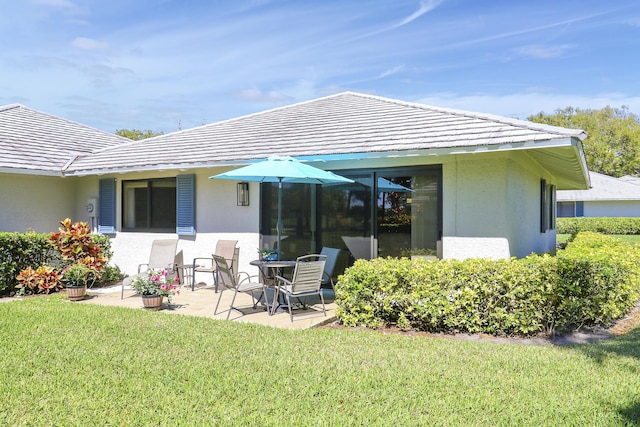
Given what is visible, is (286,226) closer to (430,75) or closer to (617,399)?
(617,399)

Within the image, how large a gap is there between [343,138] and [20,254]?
7.74 meters

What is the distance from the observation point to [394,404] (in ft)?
12.9

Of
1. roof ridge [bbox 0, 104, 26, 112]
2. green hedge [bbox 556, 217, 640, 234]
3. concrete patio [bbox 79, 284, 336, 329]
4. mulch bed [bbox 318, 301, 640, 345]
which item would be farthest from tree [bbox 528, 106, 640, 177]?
concrete patio [bbox 79, 284, 336, 329]

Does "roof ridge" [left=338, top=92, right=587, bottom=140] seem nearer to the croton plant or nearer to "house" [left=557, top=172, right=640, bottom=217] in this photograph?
the croton plant

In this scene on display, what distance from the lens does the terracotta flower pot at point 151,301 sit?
314 inches

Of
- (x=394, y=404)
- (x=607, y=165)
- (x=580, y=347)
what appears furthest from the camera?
(x=607, y=165)

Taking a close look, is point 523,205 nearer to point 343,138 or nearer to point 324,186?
point 343,138

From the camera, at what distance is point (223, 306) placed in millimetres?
8359

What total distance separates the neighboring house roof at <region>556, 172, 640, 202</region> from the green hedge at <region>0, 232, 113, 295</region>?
37.1m

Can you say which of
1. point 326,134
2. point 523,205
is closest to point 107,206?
point 326,134

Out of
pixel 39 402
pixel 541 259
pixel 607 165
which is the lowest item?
pixel 39 402

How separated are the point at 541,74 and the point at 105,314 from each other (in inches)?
1193

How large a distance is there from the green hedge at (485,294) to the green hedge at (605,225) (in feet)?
97.8

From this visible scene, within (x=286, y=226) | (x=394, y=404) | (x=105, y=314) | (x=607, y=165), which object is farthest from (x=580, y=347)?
(x=607, y=165)
